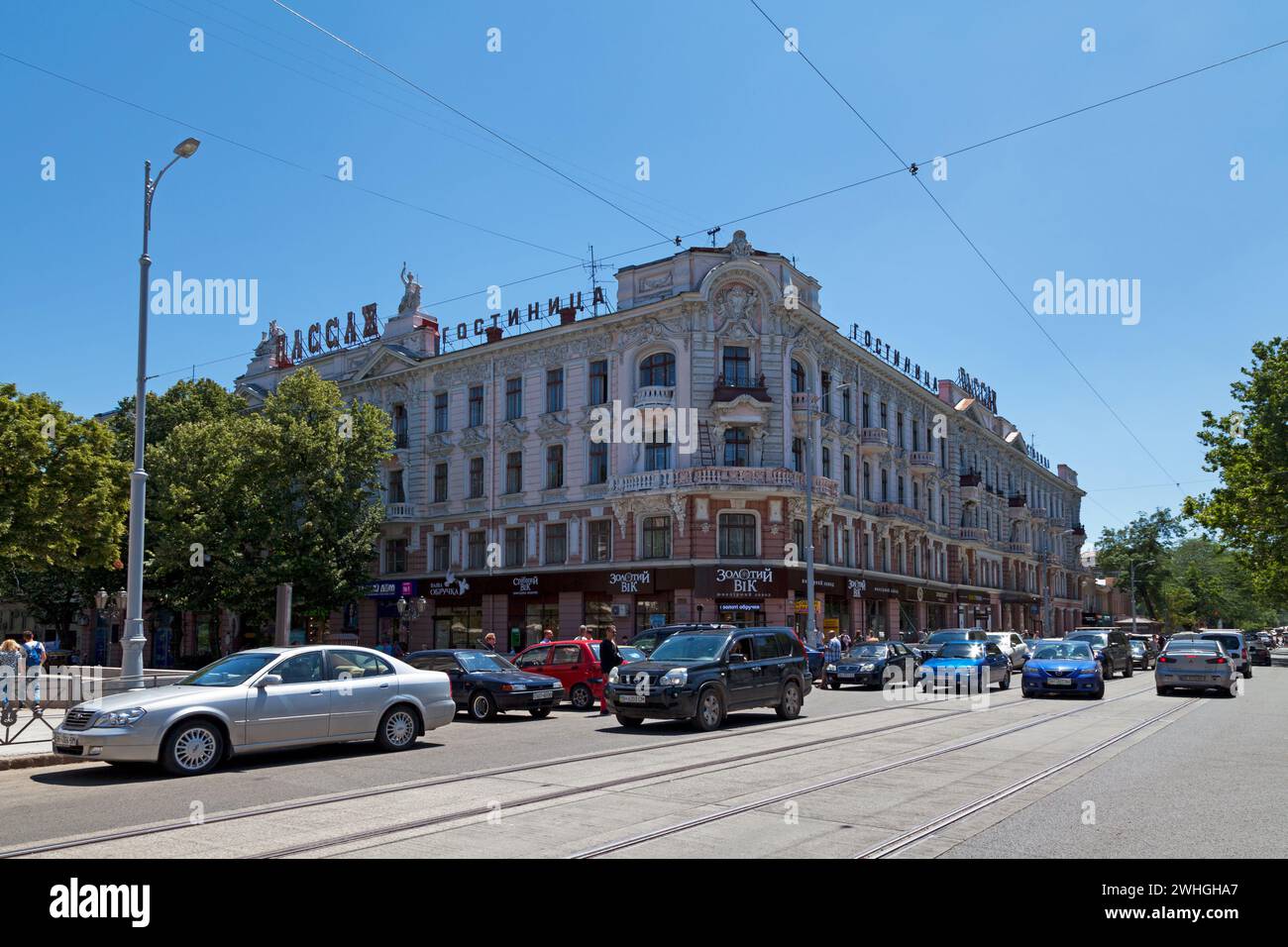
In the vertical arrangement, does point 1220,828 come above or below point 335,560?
below

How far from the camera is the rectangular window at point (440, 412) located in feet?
155

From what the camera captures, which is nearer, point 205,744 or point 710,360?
point 205,744

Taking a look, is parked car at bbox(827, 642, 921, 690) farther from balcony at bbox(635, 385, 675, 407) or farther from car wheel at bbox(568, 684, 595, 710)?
balcony at bbox(635, 385, 675, 407)

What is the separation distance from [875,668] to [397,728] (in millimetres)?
19446

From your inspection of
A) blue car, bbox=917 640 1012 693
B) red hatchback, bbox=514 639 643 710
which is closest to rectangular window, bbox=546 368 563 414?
blue car, bbox=917 640 1012 693

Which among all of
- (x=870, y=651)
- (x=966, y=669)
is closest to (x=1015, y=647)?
(x=870, y=651)

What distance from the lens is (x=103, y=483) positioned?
32.1 meters

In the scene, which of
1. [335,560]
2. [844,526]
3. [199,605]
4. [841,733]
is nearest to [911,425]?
[844,526]

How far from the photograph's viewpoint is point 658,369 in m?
40.4

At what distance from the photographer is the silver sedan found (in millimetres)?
11289

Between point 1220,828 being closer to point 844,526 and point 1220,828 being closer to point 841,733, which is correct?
point 841,733

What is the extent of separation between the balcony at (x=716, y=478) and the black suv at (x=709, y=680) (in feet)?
61.1

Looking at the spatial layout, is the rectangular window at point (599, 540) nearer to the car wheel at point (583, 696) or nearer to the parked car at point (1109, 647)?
the parked car at point (1109, 647)
